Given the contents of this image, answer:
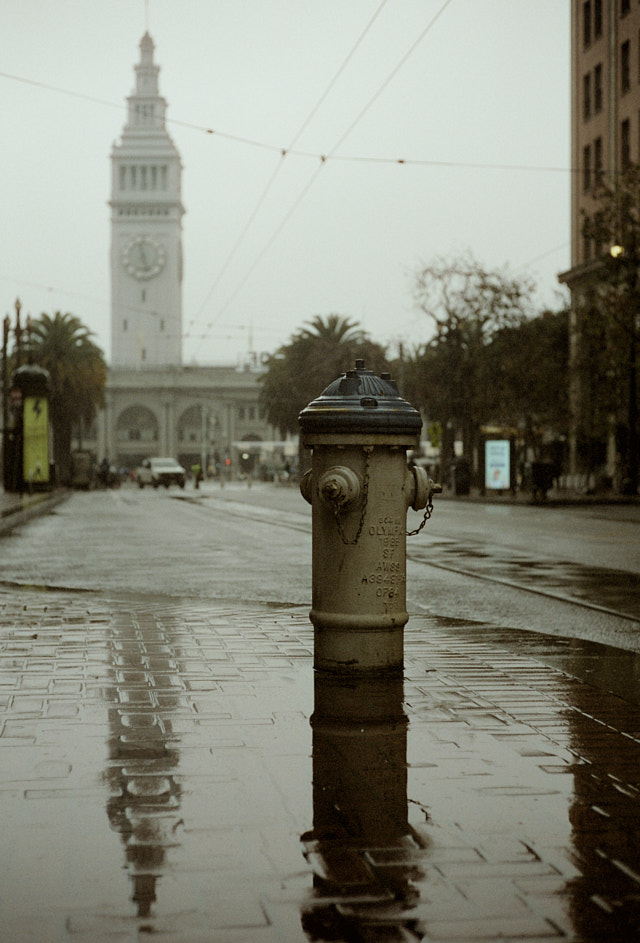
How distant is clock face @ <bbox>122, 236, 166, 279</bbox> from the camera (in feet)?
527

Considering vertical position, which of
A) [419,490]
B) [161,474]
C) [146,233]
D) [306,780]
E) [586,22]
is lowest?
[161,474]

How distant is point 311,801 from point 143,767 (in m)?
0.76

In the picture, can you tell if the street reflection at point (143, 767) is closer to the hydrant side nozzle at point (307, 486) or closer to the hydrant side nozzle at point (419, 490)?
the hydrant side nozzle at point (307, 486)

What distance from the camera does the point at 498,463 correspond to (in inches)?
1971

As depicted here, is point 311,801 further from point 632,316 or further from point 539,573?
point 632,316

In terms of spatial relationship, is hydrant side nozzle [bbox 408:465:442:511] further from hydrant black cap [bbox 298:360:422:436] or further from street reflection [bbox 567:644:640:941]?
street reflection [bbox 567:644:640:941]

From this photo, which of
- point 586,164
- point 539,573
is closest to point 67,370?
point 586,164

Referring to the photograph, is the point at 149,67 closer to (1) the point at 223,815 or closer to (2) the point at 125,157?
(2) the point at 125,157

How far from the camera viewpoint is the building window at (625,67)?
5294 centimetres

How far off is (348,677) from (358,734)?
4.31ft

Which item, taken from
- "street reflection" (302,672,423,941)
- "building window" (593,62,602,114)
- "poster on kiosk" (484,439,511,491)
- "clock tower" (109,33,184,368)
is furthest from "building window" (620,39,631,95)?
"clock tower" (109,33,184,368)

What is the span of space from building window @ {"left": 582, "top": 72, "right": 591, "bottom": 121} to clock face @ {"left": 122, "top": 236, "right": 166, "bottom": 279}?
107 meters

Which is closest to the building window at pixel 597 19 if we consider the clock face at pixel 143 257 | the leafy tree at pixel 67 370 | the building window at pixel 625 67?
the building window at pixel 625 67

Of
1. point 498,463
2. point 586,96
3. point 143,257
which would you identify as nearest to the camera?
point 498,463
